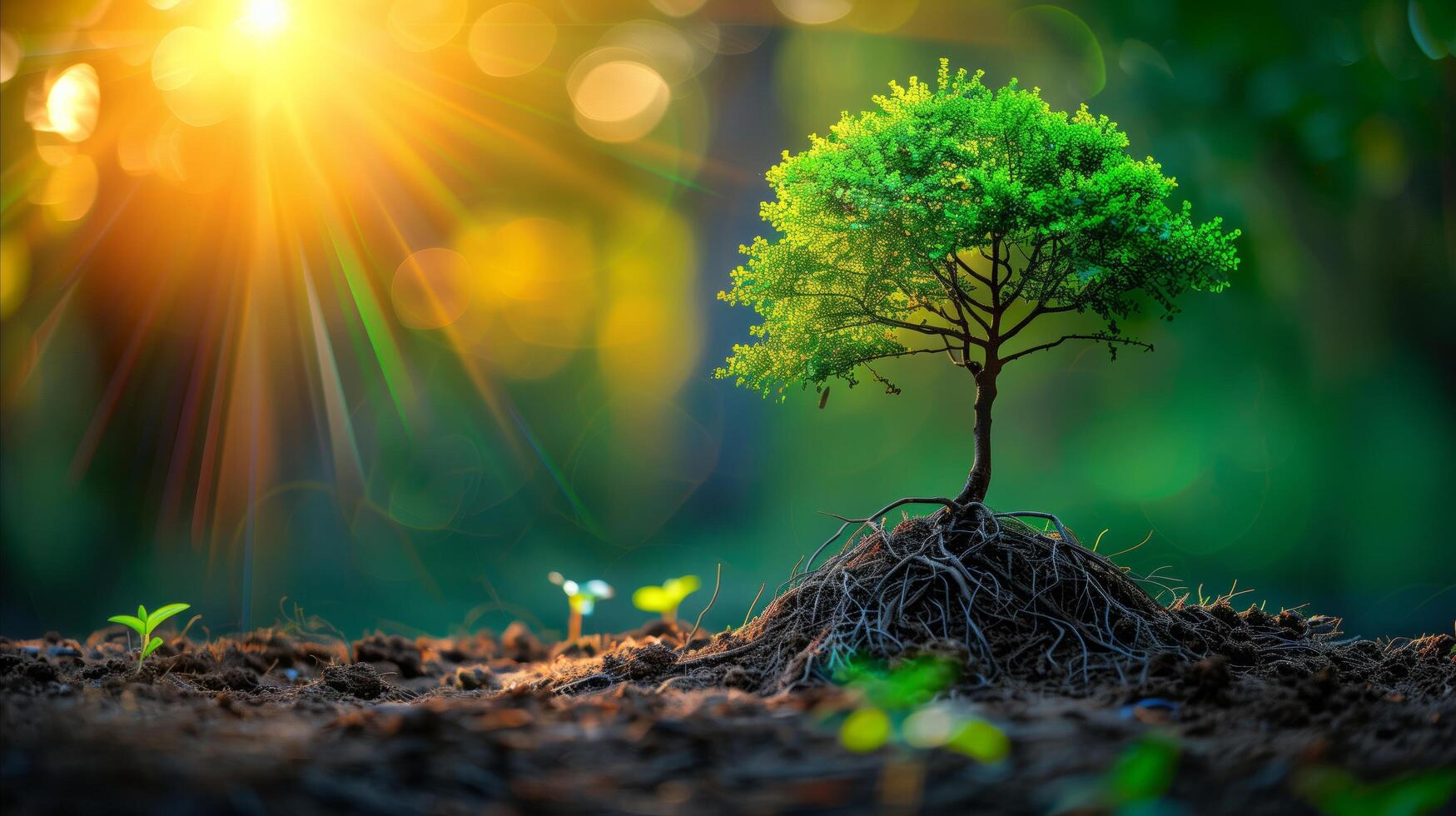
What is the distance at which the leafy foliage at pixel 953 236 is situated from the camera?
5.04 meters

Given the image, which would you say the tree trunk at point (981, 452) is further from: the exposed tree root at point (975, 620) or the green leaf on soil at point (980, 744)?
the green leaf on soil at point (980, 744)

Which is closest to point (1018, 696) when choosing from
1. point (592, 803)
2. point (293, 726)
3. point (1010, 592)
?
point (1010, 592)

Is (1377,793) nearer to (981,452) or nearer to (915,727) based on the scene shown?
(915,727)

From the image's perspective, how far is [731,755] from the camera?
222 centimetres

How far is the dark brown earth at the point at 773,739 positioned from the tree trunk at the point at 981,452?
55cm

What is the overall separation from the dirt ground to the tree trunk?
1645 mm

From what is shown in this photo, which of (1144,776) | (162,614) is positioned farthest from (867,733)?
(162,614)

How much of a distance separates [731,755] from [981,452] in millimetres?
3554

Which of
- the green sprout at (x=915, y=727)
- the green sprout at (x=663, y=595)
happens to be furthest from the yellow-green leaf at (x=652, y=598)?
the green sprout at (x=915, y=727)

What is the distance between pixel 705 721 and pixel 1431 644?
527cm

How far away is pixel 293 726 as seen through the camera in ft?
10.1

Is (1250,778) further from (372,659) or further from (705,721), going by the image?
(372,659)

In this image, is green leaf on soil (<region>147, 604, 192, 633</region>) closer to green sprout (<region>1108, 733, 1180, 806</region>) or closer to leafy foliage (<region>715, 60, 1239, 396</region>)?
leafy foliage (<region>715, 60, 1239, 396</region>)

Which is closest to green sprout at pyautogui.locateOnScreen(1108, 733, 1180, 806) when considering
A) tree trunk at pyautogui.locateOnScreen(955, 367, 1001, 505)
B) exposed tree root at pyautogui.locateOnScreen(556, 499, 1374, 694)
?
exposed tree root at pyautogui.locateOnScreen(556, 499, 1374, 694)
